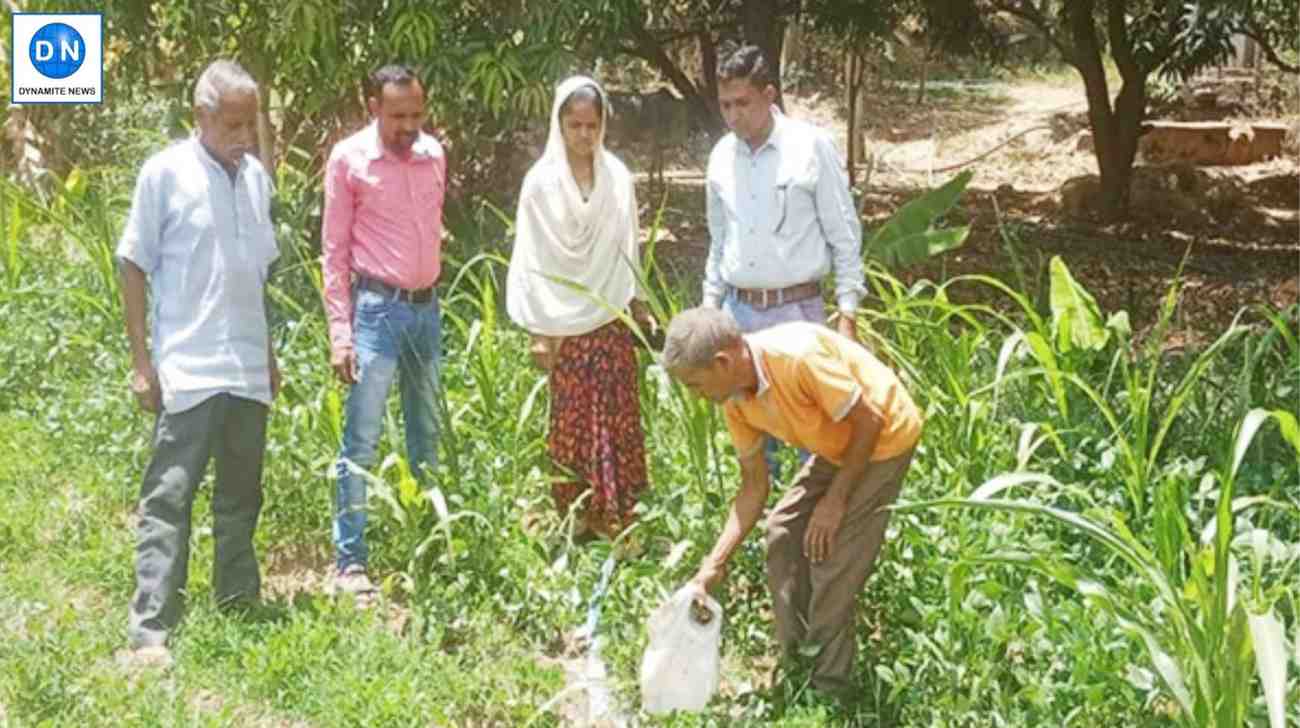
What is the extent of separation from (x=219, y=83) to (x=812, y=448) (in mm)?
1632

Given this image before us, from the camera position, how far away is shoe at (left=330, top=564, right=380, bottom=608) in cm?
417

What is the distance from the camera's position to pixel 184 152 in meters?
3.78

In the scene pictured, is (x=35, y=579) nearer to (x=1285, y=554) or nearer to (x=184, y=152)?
(x=184, y=152)

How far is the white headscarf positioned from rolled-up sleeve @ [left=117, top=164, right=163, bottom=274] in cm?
98

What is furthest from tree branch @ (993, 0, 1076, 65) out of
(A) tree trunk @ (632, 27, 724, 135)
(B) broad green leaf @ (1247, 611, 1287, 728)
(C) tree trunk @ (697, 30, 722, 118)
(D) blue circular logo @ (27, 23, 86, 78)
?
(B) broad green leaf @ (1247, 611, 1287, 728)

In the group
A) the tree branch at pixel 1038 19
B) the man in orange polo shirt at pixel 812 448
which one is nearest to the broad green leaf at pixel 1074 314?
the man in orange polo shirt at pixel 812 448

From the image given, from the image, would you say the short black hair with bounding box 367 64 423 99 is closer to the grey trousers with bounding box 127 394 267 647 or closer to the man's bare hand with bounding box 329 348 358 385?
the man's bare hand with bounding box 329 348 358 385

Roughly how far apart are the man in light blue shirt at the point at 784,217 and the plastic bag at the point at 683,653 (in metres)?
1.11

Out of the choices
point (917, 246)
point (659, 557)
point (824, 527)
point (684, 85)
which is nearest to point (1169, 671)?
point (824, 527)

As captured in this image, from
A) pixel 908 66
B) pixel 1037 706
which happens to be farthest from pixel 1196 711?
pixel 908 66

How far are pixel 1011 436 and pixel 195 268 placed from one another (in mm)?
2199

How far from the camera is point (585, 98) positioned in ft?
13.4

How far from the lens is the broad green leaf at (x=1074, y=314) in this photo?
466 centimetres

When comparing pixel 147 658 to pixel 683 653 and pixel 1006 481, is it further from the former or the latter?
pixel 1006 481
